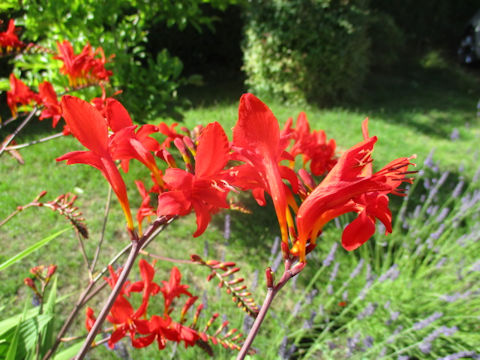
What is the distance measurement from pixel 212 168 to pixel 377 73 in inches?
389

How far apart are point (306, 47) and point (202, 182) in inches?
248

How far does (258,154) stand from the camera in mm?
563

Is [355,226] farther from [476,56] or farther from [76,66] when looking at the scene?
[476,56]

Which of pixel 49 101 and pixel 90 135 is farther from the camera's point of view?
pixel 49 101

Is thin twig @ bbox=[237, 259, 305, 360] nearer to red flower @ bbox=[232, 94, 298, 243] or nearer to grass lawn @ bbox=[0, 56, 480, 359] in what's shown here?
red flower @ bbox=[232, 94, 298, 243]

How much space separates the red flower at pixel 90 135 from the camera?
0.52 m

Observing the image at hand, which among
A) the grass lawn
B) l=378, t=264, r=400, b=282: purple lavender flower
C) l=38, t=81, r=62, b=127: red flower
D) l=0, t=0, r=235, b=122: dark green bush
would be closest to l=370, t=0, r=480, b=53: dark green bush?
the grass lawn

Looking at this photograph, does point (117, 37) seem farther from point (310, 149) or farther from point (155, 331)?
point (155, 331)

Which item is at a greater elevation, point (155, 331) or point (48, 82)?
point (48, 82)

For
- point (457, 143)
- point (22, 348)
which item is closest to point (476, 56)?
point (457, 143)

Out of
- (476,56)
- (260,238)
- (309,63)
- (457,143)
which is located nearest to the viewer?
(260,238)

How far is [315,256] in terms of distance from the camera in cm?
266

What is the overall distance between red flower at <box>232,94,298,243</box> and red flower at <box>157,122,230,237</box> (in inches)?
1.1

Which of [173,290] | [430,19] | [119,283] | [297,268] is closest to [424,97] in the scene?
[430,19]
